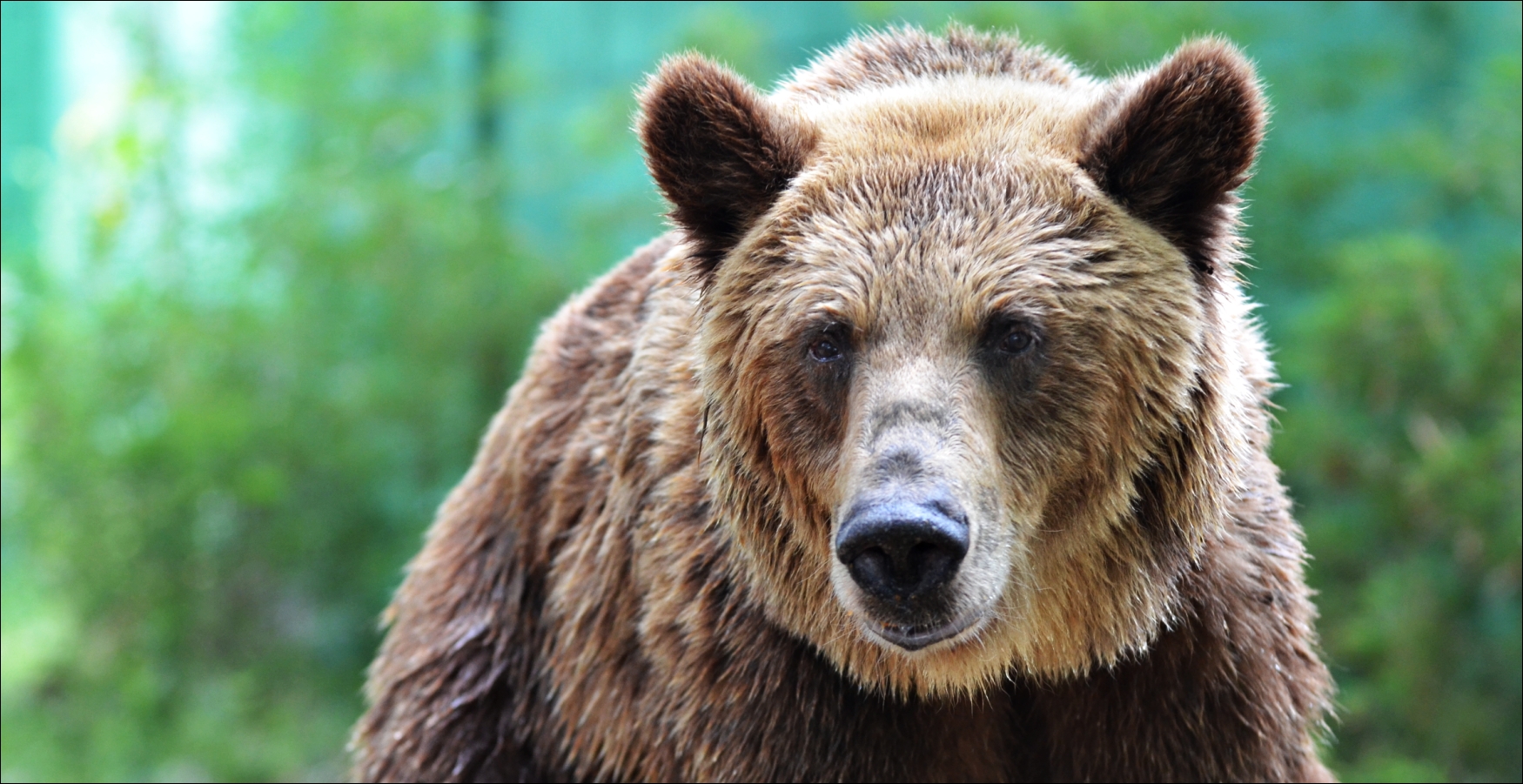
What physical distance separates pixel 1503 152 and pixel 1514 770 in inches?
114

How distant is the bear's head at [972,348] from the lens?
117 inches

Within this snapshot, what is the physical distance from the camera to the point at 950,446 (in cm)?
288

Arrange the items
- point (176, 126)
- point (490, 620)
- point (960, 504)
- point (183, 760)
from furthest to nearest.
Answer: point (176, 126) → point (183, 760) → point (490, 620) → point (960, 504)

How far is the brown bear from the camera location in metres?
3.00

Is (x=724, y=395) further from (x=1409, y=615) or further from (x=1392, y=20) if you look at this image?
(x=1392, y=20)

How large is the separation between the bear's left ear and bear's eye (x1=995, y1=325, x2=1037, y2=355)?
1.36 feet

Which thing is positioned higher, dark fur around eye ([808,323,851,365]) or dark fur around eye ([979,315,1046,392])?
dark fur around eye ([808,323,851,365])

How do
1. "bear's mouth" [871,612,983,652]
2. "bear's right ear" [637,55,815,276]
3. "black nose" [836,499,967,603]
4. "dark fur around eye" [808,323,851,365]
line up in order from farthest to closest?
1. "bear's right ear" [637,55,815,276]
2. "dark fur around eye" [808,323,851,365]
3. "bear's mouth" [871,612,983,652]
4. "black nose" [836,499,967,603]

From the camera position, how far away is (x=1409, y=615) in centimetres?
650

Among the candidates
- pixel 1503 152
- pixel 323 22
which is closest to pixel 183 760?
pixel 323 22

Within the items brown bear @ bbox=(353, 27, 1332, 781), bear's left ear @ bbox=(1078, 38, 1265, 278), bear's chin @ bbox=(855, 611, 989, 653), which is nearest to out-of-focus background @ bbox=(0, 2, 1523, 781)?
brown bear @ bbox=(353, 27, 1332, 781)

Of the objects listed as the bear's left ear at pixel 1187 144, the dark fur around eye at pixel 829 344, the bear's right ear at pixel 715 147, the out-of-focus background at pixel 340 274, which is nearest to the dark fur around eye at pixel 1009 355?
the dark fur around eye at pixel 829 344

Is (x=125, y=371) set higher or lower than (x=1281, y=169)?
higher

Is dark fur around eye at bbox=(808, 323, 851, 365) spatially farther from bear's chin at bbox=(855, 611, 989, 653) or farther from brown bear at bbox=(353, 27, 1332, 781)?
bear's chin at bbox=(855, 611, 989, 653)
